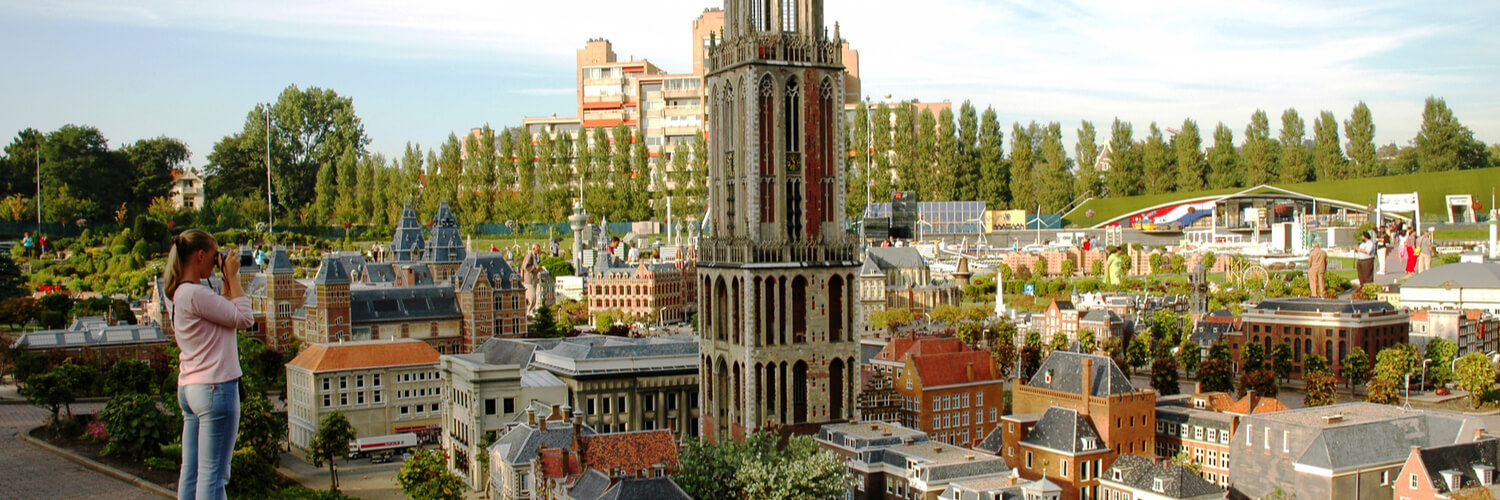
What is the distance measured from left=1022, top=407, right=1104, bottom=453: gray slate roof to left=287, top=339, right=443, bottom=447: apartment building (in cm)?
2672

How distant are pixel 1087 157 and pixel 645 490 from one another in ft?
351

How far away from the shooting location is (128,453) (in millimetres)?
51406

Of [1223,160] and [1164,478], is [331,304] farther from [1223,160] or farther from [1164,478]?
[1223,160]

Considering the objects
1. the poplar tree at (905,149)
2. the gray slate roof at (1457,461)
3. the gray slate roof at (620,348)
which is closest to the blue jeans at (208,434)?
the gray slate roof at (1457,461)

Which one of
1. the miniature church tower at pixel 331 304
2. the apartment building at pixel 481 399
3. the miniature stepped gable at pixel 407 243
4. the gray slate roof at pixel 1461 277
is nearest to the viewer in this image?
the apartment building at pixel 481 399

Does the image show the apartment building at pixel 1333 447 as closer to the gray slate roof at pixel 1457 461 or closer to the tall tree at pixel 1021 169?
the gray slate roof at pixel 1457 461

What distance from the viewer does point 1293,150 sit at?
128 meters

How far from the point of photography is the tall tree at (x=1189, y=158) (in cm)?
12812

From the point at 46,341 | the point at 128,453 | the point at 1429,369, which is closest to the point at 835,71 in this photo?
the point at 128,453

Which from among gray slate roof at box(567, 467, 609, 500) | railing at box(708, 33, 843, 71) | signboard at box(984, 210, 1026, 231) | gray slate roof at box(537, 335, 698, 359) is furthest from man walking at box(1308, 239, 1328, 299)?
gray slate roof at box(567, 467, 609, 500)

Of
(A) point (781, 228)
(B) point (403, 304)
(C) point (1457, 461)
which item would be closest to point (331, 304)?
(B) point (403, 304)

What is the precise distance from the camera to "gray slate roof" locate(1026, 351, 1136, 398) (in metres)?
44.4

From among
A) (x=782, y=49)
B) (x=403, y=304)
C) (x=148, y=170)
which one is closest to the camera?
(x=782, y=49)

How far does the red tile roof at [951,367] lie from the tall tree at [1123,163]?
82443mm
